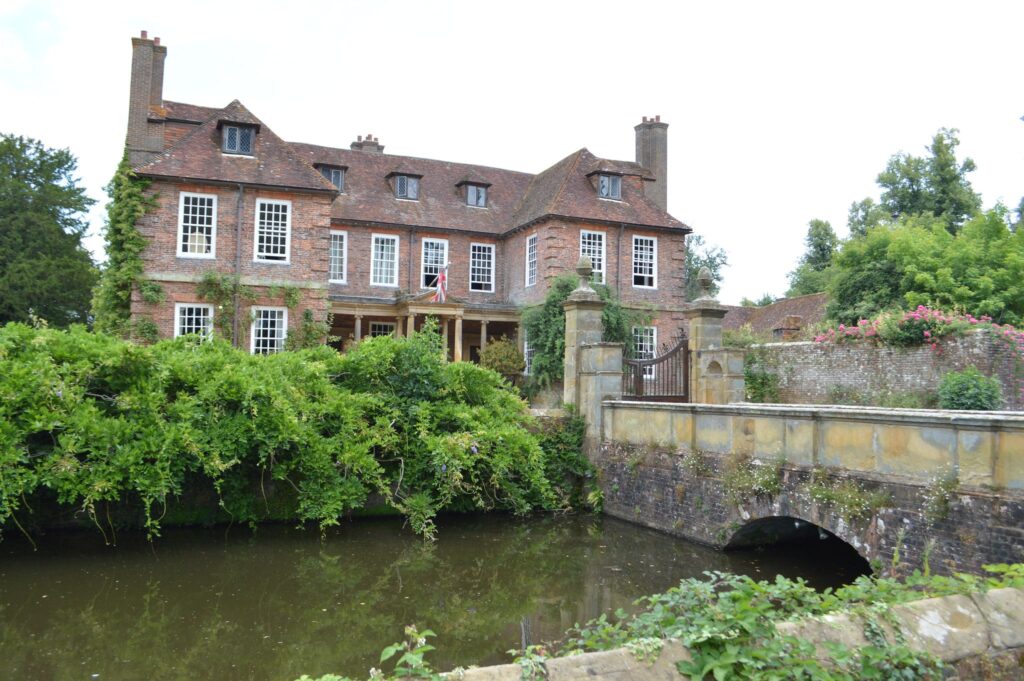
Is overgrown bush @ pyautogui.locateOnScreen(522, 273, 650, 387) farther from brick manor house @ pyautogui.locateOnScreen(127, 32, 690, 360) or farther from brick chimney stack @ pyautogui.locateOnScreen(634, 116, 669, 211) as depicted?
brick chimney stack @ pyautogui.locateOnScreen(634, 116, 669, 211)

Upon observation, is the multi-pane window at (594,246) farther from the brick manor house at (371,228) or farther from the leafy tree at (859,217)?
the leafy tree at (859,217)

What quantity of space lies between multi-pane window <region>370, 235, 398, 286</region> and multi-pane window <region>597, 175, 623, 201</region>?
7.56m

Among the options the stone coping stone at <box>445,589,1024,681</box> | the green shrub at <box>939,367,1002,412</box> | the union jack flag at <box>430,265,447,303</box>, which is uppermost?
the union jack flag at <box>430,265,447,303</box>

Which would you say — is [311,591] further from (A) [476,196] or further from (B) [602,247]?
(A) [476,196]

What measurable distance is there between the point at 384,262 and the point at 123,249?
336 inches

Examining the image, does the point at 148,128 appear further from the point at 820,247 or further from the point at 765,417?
the point at 820,247

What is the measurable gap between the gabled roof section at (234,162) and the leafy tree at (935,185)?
96.6 feet

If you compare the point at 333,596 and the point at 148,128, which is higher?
the point at 148,128

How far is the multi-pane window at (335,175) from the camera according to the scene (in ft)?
88.6

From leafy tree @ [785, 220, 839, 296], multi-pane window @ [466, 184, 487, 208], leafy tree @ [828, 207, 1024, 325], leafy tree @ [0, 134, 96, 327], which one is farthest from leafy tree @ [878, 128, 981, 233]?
leafy tree @ [0, 134, 96, 327]

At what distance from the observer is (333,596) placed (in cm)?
865

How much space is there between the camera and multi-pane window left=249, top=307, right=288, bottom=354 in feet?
71.9

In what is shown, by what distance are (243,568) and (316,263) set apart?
14.0m

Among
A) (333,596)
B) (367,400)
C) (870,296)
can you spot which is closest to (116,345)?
(367,400)
